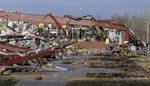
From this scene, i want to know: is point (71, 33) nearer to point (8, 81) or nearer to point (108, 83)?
point (8, 81)

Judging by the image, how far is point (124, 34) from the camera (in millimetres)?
55031

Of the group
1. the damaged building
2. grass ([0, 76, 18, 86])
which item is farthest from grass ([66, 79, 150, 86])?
the damaged building

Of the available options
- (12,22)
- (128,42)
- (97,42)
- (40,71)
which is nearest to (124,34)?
(128,42)

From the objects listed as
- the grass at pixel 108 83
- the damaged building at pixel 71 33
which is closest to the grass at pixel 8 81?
the grass at pixel 108 83

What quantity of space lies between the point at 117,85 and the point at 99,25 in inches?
1457

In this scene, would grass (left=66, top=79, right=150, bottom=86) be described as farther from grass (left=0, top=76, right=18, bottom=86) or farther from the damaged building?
the damaged building

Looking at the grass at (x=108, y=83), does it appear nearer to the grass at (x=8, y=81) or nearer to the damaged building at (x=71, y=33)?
the grass at (x=8, y=81)

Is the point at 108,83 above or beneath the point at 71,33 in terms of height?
beneath

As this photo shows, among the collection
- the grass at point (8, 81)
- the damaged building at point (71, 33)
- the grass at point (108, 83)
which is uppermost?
the damaged building at point (71, 33)

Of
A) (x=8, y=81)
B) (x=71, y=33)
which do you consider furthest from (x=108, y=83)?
(x=71, y=33)

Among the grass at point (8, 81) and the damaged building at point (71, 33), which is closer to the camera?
the grass at point (8, 81)

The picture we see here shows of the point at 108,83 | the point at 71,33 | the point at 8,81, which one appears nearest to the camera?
the point at 108,83

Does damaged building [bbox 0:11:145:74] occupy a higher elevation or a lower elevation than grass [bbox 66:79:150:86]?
higher

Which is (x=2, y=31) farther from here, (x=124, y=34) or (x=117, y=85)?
(x=117, y=85)
